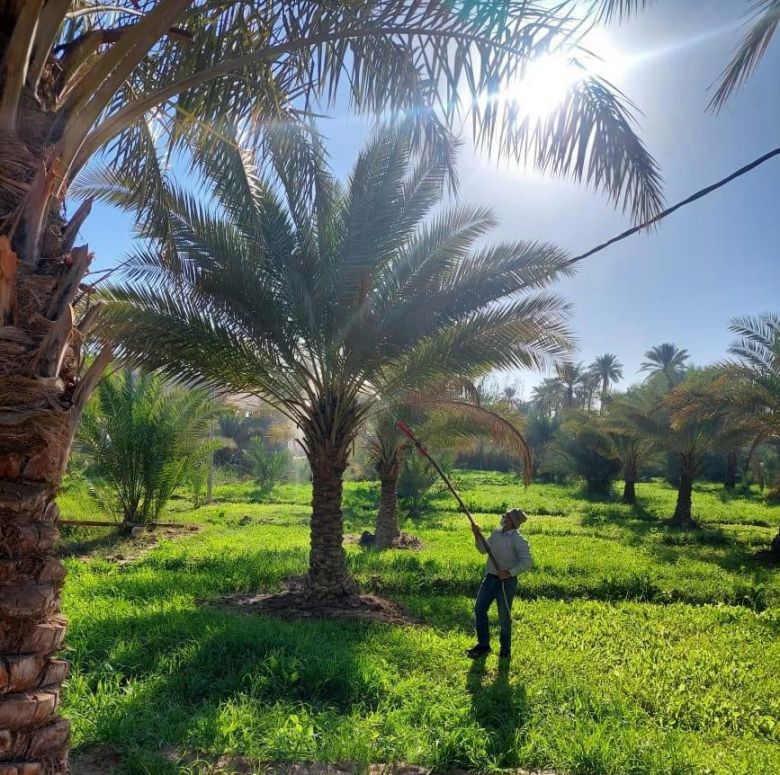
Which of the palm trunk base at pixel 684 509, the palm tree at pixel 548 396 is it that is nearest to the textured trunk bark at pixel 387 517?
the palm trunk base at pixel 684 509

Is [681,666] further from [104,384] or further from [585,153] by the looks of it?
[104,384]

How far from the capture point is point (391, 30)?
153 inches

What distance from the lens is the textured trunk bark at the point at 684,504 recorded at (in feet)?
60.8

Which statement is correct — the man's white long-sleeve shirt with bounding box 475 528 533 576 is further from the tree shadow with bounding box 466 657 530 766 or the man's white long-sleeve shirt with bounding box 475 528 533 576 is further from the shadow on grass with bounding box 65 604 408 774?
the shadow on grass with bounding box 65 604 408 774

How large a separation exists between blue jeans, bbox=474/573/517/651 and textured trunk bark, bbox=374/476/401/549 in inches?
288

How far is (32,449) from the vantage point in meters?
2.46

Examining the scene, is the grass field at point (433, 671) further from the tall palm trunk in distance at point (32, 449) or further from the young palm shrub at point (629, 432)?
the young palm shrub at point (629, 432)

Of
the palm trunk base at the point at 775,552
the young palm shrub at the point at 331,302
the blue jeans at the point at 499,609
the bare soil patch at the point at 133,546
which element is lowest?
the bare soil patch at the point at 133,546

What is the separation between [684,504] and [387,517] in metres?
10.1

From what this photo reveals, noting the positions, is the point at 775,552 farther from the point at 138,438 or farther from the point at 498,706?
the point at 138,438

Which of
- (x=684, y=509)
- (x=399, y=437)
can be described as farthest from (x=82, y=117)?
(x=684, y=509)

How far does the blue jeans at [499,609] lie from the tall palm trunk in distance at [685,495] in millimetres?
14416

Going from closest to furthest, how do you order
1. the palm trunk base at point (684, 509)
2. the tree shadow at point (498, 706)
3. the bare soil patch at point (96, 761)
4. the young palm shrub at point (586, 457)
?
the bare soil patch at point (96, 761)
the tree shadow at point (498, 706)
the palm trunk base at point (684, 509)
the young palm shrub at point (586, 457)

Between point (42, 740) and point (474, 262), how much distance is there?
6.61 meters
